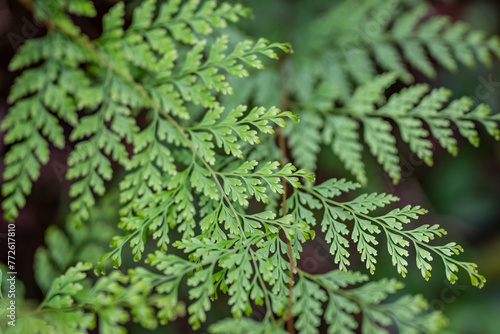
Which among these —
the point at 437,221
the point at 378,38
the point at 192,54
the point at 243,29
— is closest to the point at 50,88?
the point at 192,54

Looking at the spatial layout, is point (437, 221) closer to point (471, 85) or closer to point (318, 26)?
point (471, 85)

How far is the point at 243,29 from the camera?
2.90 meters

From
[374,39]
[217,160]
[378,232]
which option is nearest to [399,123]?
[378,232]

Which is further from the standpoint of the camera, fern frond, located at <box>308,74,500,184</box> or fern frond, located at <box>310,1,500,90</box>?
fern frond, located at <box>310,1,500,90</box>

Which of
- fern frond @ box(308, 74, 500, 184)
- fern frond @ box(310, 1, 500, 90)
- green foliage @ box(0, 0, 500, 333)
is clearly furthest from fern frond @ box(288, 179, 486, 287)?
fern frond @ box(310, 1, 500, 90)

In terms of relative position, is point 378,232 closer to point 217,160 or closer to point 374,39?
point 217,160

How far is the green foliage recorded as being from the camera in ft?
5.15

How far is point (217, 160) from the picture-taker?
1.88 meters

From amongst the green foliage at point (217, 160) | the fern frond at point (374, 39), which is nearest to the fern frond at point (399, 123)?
the green foliage at point (217, 160)

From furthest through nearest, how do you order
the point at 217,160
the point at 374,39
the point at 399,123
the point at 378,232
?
the point at 374,39
the point at 399,123
the point at 217,160
the point at 378,232

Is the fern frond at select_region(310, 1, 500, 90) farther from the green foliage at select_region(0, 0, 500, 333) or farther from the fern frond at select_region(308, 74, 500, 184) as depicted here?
the fern frond at select_region(308, 74, 500, 184)

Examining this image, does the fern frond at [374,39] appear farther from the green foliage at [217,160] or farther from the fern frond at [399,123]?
the fern frond at [399,123]

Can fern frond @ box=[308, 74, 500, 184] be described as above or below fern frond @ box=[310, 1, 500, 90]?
below

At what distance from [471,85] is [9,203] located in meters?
3.39
